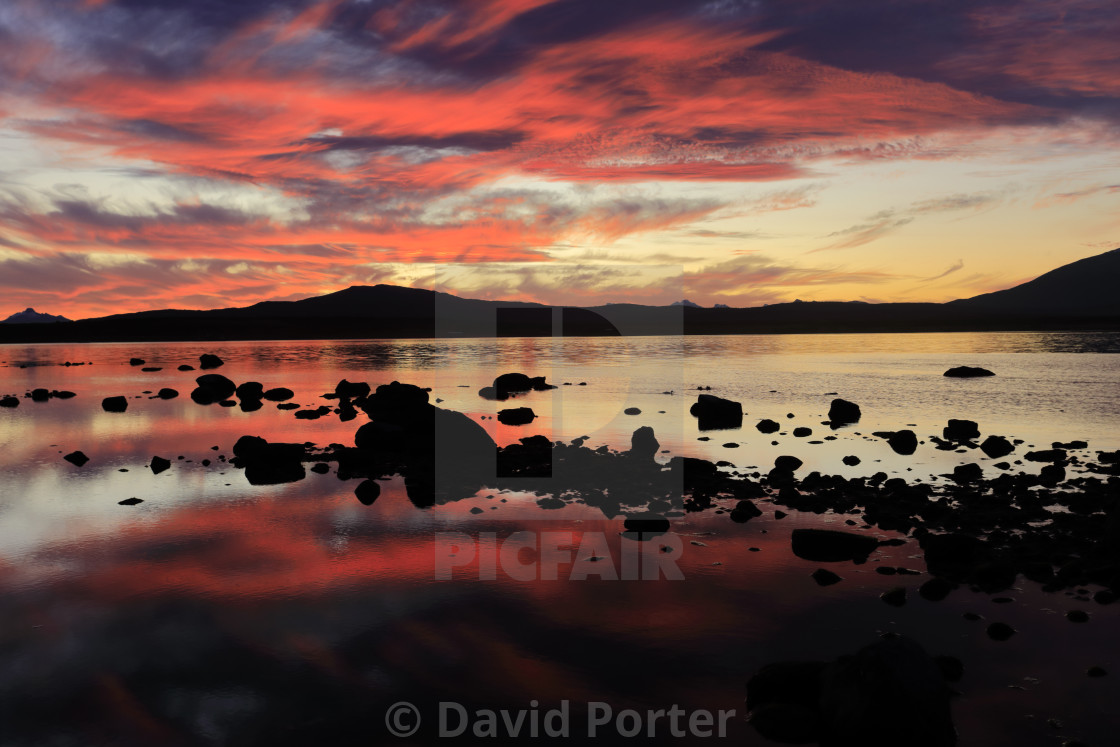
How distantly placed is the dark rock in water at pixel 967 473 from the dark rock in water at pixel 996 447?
361 centimetres

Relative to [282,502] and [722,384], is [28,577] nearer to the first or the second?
[282,502]

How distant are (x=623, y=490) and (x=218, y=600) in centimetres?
1064

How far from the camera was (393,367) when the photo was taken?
79562 millimetres

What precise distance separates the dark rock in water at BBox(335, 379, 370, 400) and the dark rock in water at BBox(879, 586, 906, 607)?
39.0m

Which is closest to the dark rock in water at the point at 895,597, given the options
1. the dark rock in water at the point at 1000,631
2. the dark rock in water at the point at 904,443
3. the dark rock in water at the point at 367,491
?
the dark rock in water at the point at 1000,631

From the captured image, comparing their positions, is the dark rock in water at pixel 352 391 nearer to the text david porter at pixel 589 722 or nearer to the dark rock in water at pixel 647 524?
the dark rock in water at pixel 647 524

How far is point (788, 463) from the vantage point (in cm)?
2200

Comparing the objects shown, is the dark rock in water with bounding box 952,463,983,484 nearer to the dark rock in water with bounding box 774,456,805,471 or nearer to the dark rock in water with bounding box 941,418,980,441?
the dark rock in water with bounding box 774,456,805,471

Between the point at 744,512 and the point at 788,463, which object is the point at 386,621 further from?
the point at 788,463

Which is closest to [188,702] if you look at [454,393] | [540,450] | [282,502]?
[282,502]

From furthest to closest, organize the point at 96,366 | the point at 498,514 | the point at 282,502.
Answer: the point at 96,366 < the point at 282,502 < the point at 498,514

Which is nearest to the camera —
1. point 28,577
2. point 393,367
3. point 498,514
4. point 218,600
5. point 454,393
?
point 218,600

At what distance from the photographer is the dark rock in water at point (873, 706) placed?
24.9ft

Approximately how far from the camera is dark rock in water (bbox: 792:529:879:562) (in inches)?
542
